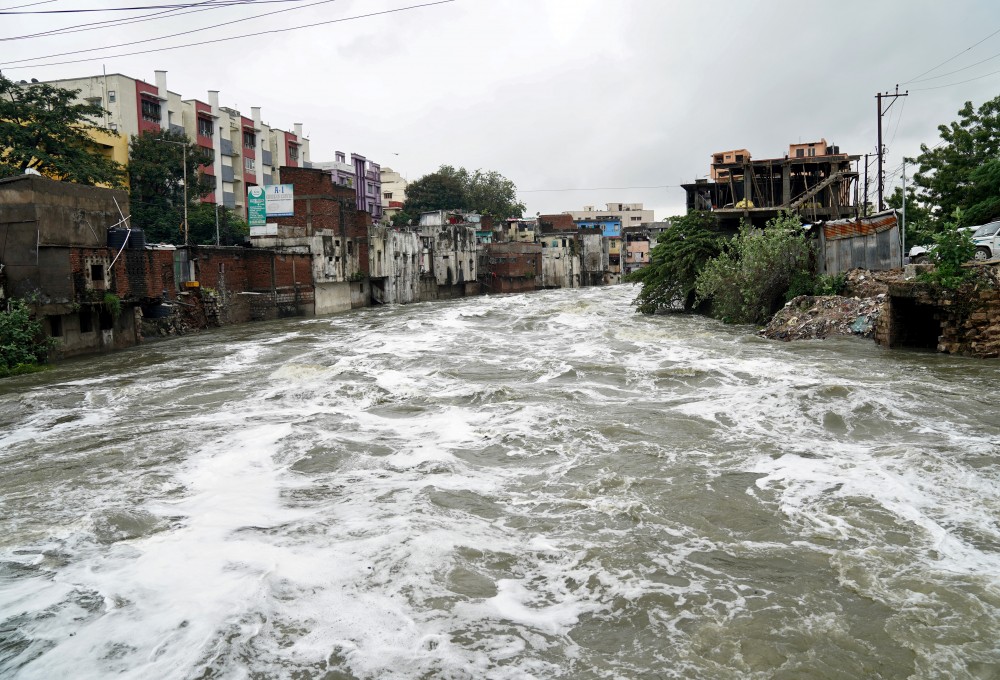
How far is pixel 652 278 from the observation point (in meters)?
29.9

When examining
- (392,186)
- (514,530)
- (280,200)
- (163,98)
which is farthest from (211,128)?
(514,530)

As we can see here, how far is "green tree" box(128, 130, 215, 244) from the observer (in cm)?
3653

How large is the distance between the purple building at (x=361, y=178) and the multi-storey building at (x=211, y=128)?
2.74 metres

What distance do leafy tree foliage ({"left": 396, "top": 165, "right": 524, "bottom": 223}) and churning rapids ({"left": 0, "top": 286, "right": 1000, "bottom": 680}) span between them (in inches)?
2248

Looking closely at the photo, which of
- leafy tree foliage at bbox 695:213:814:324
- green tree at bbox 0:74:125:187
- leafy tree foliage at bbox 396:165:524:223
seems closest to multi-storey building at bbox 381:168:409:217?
leafy tree foliage at bbox 396:165:524:223

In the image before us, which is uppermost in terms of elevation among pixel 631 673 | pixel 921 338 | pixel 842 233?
pixel 842 233

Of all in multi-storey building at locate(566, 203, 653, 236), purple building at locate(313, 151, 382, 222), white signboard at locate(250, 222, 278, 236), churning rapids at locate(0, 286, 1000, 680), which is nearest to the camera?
churning rapids at locate(0, 286, 1000, 680)

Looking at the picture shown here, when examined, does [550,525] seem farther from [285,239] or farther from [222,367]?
[285,239]

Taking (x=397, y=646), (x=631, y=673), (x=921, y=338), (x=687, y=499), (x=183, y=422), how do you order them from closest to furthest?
(x=631, y=673) → (x=397, y=646) → (x=687, y=499) → (x=183, y=422) → (x=921, y=338)

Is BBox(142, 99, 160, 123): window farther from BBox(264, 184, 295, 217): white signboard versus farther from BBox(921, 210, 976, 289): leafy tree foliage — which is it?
BBox(921, 210, 976, 289): leafy tree foliage

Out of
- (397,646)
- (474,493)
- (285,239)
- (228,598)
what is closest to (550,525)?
(474,493)

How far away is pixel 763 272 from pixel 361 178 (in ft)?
152

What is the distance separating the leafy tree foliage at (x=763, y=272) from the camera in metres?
23.2

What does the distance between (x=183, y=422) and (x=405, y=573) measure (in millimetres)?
6960
